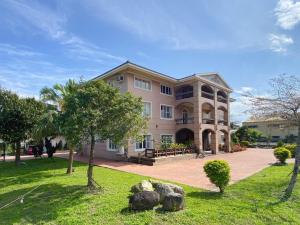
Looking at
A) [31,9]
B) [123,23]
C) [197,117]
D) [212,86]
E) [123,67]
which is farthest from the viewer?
Result: [212,86]

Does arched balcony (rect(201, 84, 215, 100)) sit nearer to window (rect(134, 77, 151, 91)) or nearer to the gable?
the gable

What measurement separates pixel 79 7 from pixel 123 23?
105 inches

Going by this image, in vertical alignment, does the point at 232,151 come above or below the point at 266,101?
below

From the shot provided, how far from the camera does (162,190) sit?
8.09m

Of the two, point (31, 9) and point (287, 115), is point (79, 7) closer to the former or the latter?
point (31, 9)

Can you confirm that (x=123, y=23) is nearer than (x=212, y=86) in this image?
Yes

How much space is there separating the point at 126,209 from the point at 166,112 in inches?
762

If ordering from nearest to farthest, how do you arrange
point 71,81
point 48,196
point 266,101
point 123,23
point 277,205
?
point 277,205, point 48,196, point 266,101, point 123,23, point 71,81

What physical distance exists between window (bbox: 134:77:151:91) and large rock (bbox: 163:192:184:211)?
53.3 ft

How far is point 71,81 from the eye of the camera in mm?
14781

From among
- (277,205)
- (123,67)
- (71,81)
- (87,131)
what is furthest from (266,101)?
(123,67)

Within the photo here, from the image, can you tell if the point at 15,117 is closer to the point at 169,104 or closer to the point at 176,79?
the point at 169,104

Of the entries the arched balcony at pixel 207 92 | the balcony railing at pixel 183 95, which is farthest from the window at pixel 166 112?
the arched balcony at pixel 207 92

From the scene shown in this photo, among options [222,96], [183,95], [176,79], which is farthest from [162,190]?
[222,96]
